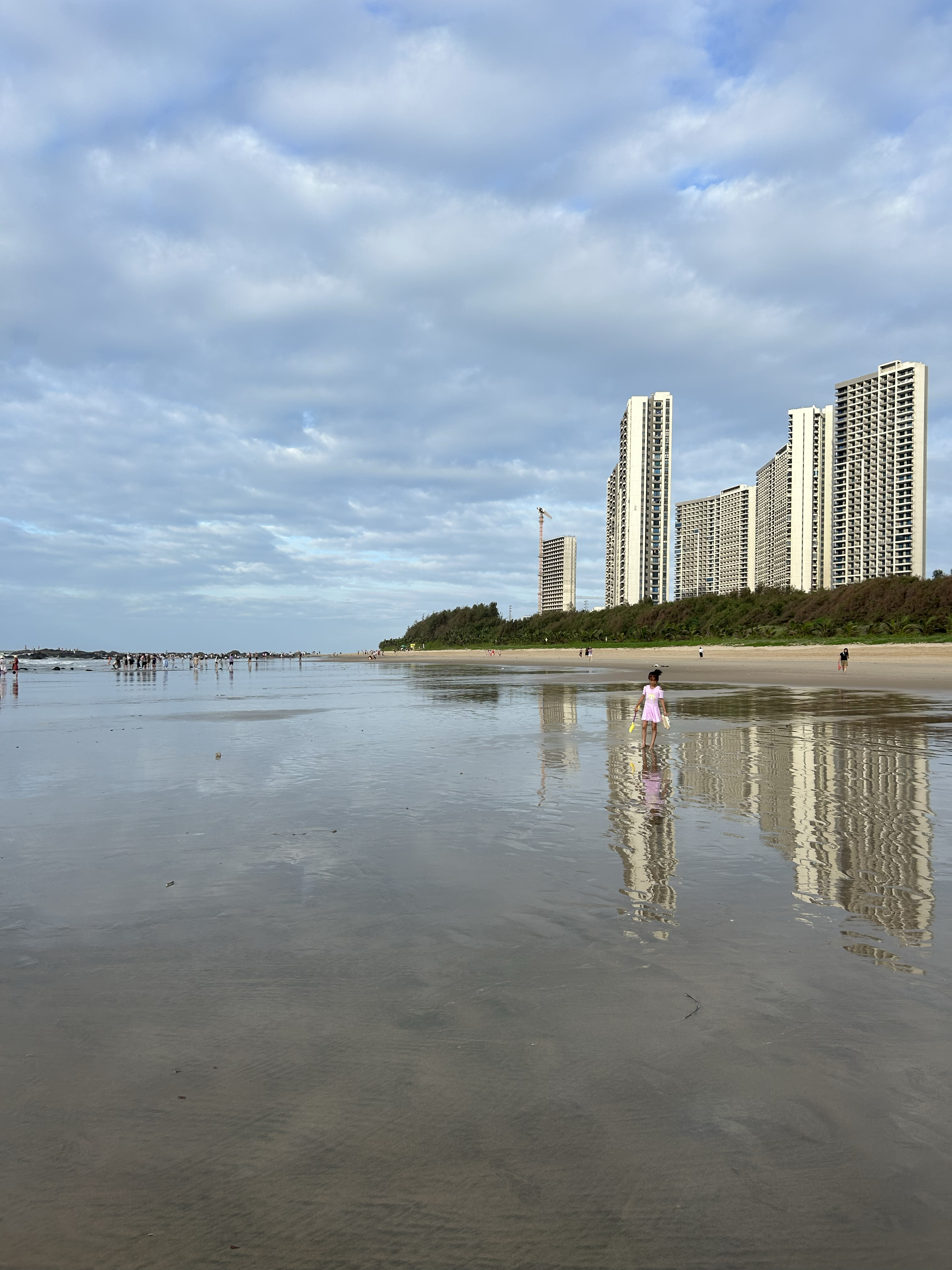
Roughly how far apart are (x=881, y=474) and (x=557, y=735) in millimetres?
158088

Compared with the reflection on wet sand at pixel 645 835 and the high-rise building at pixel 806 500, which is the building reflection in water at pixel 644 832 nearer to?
the reflection on wet sand at pixel 645 835

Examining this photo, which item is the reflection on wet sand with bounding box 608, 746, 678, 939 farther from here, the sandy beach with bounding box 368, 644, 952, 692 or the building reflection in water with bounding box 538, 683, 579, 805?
the sandy beach with bounding box 368, 644, 952, 692

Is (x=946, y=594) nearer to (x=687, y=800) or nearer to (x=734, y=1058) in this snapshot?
(x=687, y=800)

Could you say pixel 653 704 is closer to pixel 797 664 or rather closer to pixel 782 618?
pixel 797 664

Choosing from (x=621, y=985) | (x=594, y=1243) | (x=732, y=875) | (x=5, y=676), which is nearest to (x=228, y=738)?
(x=732, y=875)

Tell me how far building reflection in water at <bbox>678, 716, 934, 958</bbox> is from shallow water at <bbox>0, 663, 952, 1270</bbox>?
0.24 ft

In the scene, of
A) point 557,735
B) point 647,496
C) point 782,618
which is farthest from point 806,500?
point 557,735

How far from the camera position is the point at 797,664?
61.2 metres

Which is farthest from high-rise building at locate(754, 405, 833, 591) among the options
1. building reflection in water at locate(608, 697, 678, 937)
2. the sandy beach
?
building reflection in water at locate(608, 697, 678, 937)

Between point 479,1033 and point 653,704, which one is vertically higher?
point 653,704

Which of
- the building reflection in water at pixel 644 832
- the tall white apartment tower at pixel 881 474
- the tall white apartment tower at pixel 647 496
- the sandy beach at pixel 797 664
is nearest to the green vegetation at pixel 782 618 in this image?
the sandy beach at pixel 797 664

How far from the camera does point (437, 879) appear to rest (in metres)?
7.06

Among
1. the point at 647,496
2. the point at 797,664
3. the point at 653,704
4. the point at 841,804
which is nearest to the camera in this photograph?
the point at 841,804

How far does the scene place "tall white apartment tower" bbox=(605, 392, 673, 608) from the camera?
170 meters
